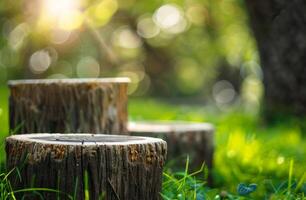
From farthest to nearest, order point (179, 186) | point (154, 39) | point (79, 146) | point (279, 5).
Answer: point (154, 39)
point (279, 5)
point (179, 186)
point (79, 146)

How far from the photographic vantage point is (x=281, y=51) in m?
6.30

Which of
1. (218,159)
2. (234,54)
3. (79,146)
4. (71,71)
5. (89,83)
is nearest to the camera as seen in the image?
(79,146)

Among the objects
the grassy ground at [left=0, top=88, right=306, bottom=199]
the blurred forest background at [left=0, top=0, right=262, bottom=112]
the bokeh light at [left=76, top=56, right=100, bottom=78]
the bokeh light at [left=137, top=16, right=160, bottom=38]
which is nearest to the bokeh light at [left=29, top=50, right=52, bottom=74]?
the blurred forest background at [left=0, top=0, right=262, bottom=112]

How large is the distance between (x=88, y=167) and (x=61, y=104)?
3.97 feet

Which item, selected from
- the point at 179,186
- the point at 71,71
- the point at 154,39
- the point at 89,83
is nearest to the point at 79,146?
the point at 179,186

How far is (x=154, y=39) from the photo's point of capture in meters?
15.1

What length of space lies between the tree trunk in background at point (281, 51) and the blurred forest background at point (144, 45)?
2.61 m

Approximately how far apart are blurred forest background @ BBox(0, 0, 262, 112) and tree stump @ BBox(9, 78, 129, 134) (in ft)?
14.1

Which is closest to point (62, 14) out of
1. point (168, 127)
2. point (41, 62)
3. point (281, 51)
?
point (281, 51)

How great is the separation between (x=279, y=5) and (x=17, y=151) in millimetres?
4085

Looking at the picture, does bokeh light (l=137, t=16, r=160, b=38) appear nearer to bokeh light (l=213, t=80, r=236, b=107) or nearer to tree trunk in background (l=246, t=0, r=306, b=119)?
bokeh light (l=213, t=80, r=236, b=107)

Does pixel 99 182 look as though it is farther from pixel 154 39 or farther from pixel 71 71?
pixel 71 71

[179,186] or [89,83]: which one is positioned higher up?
[89,83]

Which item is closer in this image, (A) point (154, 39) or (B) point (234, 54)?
(B) point (234, 54)
